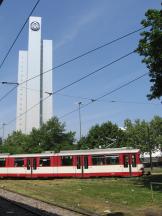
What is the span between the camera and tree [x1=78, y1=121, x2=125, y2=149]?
85.7 metres

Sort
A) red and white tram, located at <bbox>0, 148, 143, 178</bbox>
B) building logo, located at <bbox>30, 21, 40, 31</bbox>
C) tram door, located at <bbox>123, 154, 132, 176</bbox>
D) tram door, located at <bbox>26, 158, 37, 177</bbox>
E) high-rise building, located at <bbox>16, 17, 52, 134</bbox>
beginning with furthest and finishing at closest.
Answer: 1. building logo, located at <bbox>30, 21, 40, 31</bbox>
2. high-rise building, located at <bbox>16, 17, 52, 134</bbox>
3. tram door, located at <bbox>26, 158, 37, 177</bbox>
4. red and white tram, located at <bbox>0, 148, 143, 178</bbox>
5. tram door, located at <bbox>123, 154, 132, 176</bbox>

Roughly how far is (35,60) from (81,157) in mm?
127799

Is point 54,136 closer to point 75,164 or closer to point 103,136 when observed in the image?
point 103,136

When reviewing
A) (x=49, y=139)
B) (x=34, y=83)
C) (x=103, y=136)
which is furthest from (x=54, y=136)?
(x=34, y=83)

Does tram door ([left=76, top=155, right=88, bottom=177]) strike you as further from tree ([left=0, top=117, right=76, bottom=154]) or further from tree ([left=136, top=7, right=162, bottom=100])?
tree ([left=0, top=117, right=76, bottom=154])

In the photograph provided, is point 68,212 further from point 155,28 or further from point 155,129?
point 155,129

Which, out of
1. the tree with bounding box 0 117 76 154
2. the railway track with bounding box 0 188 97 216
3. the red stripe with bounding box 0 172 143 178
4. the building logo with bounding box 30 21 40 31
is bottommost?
the railway track with bounding box 0 188 97 216

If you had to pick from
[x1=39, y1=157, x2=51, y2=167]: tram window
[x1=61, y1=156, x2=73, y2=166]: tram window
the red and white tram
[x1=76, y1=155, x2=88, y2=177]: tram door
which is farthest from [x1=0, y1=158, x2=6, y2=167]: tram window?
[x1=76, y1=155, x2=88, y2=177]: tram door

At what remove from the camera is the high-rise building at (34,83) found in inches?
6255

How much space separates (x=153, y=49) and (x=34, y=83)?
446ft

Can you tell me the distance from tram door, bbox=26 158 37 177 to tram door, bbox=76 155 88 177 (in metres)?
4.86

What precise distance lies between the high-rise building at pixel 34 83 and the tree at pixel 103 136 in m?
70.8

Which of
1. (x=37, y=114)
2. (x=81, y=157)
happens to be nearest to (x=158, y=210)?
(x=81, y=157)

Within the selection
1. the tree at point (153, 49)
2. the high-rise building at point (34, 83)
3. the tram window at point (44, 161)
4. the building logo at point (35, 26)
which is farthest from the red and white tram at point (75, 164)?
the building logo at point (35, 26)
